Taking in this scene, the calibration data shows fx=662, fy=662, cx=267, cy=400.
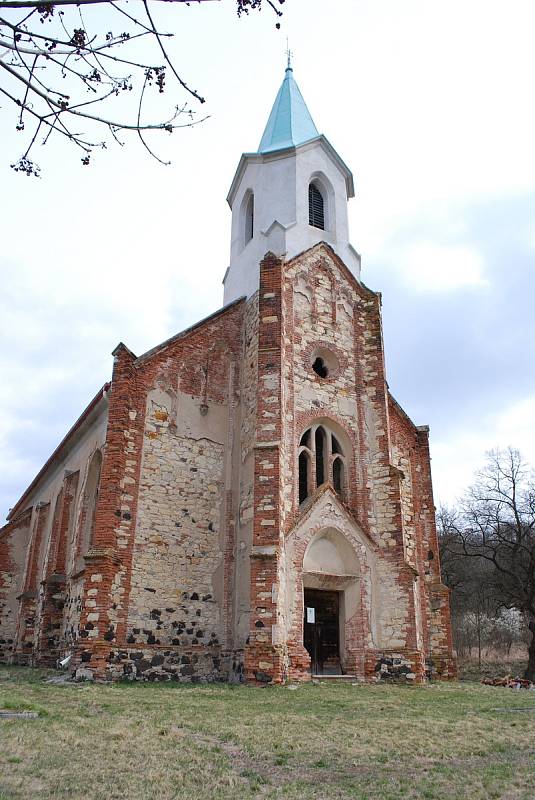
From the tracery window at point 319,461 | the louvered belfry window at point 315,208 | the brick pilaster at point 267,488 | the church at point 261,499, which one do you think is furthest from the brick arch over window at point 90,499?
the louvered belfry window at point 315,208

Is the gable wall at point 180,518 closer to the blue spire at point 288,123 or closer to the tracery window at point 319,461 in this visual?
the tracery window at point 319,461

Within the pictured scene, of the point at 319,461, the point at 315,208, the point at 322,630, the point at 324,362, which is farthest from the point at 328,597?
the point at 315,208

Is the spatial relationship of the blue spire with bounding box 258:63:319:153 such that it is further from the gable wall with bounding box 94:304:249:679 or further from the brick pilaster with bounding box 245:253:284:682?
the gable wall with bounding box 94:304:249:679

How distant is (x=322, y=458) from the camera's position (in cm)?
1905

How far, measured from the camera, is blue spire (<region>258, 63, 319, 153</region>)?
24266 mm

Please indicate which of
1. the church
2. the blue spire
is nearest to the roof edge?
the church

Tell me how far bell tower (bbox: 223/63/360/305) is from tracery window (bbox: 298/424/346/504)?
5.35 m

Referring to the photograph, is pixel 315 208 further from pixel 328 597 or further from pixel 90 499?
pixel 328 597

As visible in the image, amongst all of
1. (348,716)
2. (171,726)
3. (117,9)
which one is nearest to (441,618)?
(348,716)

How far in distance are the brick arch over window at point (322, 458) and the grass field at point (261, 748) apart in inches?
287

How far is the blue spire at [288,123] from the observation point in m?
24.3

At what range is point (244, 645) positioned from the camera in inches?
622

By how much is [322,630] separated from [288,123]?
18.4m

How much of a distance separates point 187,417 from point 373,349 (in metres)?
6.33
